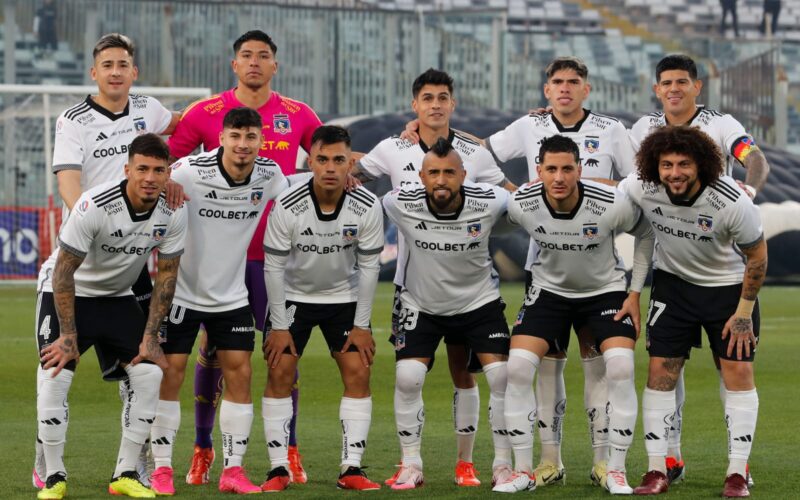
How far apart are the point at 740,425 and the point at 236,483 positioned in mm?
2559

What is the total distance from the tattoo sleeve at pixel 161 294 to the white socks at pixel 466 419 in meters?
1.67

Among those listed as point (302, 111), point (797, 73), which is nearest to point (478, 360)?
point (302, 111)

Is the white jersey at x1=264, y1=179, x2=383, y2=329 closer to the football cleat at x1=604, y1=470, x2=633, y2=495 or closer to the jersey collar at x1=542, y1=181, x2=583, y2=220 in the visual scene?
the jersey collar at x1=542, y1=181, x2=583, y2=220

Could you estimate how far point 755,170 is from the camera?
7.32m

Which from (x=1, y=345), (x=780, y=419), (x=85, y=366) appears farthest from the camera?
(x=1, y=345)

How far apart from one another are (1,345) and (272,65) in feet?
26.9

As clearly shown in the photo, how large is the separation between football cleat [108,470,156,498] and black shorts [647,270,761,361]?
2661 mm

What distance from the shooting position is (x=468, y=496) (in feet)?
22.6

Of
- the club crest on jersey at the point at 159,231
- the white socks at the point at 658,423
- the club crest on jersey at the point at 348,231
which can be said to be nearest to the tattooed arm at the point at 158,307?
the club crest on jersey at the point at 159,231

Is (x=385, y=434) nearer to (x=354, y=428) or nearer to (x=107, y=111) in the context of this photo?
(x=354, y=428)

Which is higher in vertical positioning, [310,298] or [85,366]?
[310,298]

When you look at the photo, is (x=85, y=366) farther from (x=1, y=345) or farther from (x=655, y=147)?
(x=655, y=147)

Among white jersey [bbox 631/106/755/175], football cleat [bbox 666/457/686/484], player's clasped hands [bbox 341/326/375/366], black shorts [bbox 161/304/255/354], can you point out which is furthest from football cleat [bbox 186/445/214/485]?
white jersey [bbox 631/106/755/175]

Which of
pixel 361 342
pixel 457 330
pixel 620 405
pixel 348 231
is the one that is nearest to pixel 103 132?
pixel 348 231
